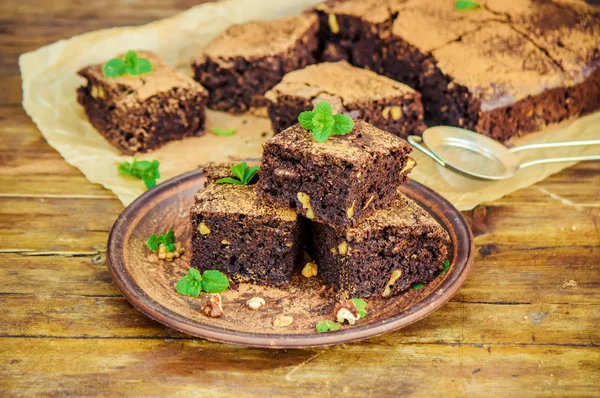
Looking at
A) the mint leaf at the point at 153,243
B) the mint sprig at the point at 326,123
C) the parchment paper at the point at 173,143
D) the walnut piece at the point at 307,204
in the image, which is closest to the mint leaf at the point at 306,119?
the mint sprig at the point at 326,123

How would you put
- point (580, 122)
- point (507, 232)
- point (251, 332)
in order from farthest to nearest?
point (580, 122) → point (507, 232) → point (251, 332)

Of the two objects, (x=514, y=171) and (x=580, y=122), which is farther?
(x=580, y=122)

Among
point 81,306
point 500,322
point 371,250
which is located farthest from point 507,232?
point 81,306

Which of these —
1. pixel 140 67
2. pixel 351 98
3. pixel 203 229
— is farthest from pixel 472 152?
pixel 140 67

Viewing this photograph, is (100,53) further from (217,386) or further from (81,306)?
(217,386)

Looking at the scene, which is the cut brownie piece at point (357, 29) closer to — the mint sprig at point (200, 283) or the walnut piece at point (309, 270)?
the walnut piece at point (309, 270)

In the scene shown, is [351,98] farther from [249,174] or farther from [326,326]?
[326,326]
